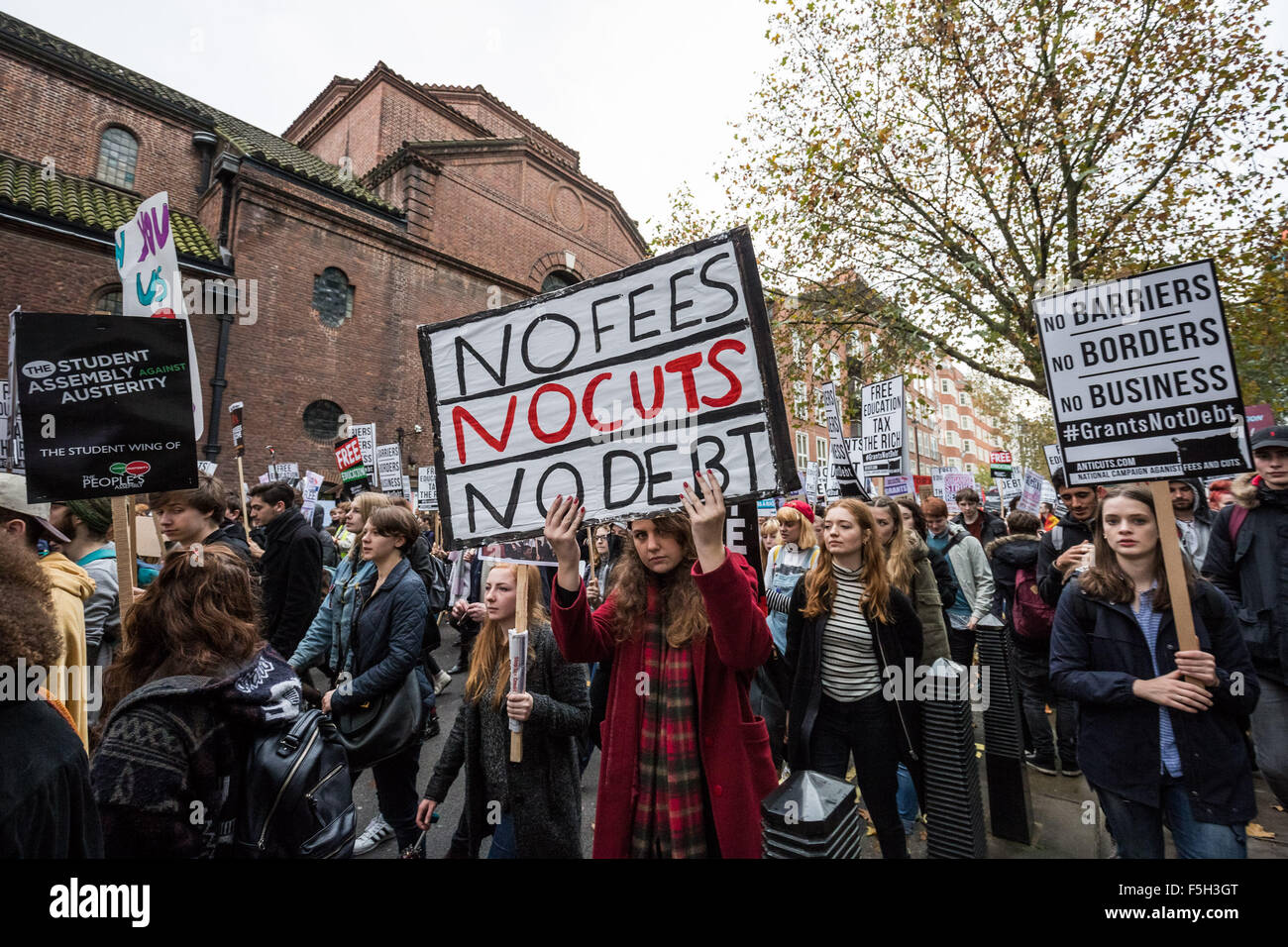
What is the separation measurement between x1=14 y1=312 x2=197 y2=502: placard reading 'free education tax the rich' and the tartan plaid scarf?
2167 mm

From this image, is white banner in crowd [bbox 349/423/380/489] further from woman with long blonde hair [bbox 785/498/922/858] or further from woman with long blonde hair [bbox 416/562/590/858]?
woman with long blonde hair [bbox 785/498/922/858]

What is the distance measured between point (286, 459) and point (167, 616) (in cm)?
1539

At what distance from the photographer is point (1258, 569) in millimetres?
3199

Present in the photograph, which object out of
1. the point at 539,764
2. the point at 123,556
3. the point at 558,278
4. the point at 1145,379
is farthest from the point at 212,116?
the point at 1145,379

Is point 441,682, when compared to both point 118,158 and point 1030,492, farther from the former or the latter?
point 118,158

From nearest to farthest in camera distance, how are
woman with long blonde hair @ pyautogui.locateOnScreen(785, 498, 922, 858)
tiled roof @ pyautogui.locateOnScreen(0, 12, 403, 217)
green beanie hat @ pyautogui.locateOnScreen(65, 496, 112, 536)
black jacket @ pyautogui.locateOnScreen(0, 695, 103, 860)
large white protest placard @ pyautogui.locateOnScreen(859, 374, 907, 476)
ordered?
black jacket @ pyautogui.locateOnScreen(0, 695, 103, 860) → woman with long blonde hair @ pyautogui.locateOnScreen(785, 498, 922, 858) → green beanie hat @ pyautogui.locateOnScreen(65, 496, 112, 536) → large white protest placard @ pyautogui.locateOnScreen(859, 374, 907, 476) → tiled roof @ pyautogui.locateOnScreen(0, 12, 403, 217)

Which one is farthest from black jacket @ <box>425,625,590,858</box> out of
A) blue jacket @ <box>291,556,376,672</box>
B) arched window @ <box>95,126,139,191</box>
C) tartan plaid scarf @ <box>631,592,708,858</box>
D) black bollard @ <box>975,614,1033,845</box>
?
arched window @ <box>95,126,139,191</box>

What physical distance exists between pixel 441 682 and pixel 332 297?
1415 cm

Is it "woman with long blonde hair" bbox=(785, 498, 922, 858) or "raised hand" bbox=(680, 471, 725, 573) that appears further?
"woman with long blonde hair" bbox=(785, 498, 922, 858)

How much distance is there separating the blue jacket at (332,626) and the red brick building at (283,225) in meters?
13.0

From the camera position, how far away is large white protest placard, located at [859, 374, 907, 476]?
6227 mm

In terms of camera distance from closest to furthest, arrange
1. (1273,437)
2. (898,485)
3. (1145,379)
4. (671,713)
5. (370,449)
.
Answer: (671,713)
(1145,379)
(1273,437)
(898,485)
(370,449)

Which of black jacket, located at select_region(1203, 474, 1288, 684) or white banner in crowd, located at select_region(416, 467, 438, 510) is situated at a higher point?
white banner in crowd, located at select_region(416, 467, 438, 510)

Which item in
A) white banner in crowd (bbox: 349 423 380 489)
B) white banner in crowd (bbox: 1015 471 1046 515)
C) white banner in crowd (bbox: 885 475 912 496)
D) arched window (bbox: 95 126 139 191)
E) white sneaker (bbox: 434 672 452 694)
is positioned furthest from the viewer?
arched window (bbox: 95 126 139 191)
